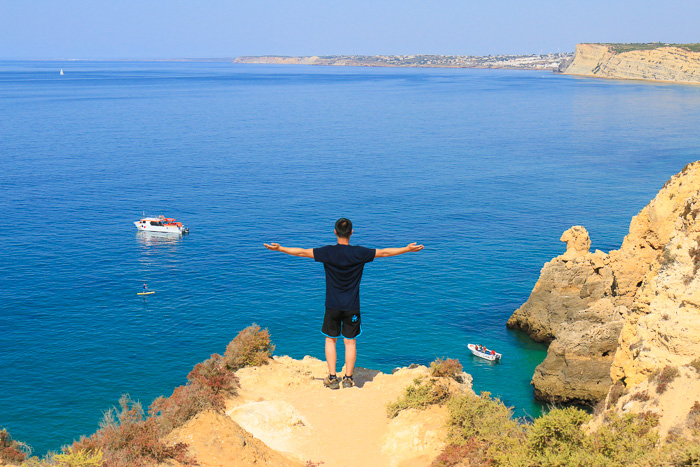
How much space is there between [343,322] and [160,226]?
175 ft

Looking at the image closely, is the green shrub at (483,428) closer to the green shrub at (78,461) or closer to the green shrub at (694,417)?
the green shrub at (694,417)

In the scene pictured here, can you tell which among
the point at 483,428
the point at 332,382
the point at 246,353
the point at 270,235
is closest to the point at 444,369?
the point at 332,382

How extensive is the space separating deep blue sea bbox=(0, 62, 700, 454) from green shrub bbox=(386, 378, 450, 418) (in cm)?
2017

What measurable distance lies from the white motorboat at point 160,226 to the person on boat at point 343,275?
52.7 m

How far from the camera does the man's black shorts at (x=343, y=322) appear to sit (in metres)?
12.4

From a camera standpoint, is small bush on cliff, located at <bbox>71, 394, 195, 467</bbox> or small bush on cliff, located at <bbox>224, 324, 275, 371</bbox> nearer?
small bush on cliff, located at <bbox>71, 394, 195, 467</bbox>

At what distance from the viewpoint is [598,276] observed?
1502 inches

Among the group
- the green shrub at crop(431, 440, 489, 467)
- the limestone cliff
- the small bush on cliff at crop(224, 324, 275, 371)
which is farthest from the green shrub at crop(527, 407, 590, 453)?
the limestone cliff

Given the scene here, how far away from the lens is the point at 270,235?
61.8m

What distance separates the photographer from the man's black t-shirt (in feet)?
38.2

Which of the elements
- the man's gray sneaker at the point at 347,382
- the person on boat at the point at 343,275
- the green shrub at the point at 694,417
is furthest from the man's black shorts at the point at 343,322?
the green shrub at the point at 694,417

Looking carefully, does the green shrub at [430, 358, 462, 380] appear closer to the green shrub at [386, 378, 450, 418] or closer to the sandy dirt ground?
the sandy dirt ground

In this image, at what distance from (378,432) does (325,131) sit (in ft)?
391

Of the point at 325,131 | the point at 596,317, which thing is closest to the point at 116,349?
the point at 596,317
